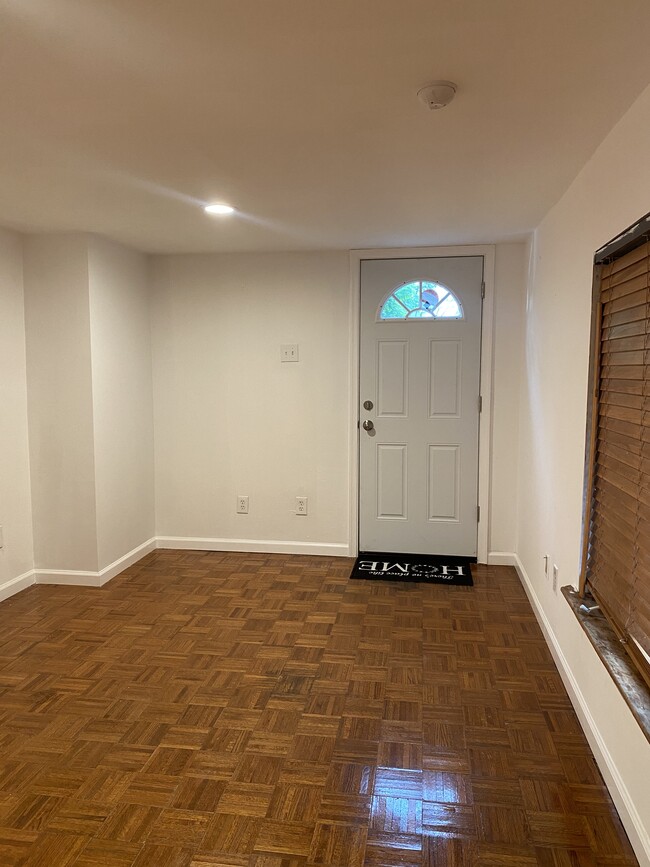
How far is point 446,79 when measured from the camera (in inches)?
65.6

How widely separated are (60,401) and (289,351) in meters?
1.47

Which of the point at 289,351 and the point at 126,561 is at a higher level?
the point at 289,351

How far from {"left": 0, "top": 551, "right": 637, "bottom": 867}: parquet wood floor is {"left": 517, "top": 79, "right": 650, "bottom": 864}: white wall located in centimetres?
16

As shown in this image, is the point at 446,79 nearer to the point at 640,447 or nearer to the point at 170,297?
the point at 640,447

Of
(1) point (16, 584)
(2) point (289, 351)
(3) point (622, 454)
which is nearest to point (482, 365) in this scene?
(2) point (289, 351)

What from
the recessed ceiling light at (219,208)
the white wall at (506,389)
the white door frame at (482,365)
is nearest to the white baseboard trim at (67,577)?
the white door frame at (482,365)

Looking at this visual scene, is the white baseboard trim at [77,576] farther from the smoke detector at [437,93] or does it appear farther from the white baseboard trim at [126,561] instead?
the smoke detector at [437,93]

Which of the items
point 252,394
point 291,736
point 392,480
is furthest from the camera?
point 252,394

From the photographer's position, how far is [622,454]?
A: 1.87 meters

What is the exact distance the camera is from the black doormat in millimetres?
3857

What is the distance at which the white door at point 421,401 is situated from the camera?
402 cm

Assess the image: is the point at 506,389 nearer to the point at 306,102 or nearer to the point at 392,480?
the point at 392,480

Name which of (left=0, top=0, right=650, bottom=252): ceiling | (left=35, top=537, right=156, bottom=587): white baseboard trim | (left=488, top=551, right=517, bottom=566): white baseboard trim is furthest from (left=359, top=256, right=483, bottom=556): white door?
(left=35, top=537, right=156, bottom=587): white baseboard trim

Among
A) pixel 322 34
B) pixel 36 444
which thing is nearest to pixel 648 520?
pixel 322 34
